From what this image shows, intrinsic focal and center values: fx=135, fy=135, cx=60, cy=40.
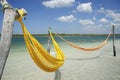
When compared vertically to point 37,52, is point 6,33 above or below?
above

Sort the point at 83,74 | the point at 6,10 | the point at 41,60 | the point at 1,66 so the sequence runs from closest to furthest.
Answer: the point at 1,66 → the point at 6,10 → the point at 41,60 → the point at 83,74

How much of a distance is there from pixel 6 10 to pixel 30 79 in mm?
2625

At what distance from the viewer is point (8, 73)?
15.6 ft

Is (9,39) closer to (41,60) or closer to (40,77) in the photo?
(41,60)

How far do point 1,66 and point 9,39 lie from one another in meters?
0.39

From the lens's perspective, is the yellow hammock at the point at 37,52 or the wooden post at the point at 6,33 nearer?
the wooden post at the point at 6,33

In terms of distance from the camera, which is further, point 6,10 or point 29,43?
point 29,43

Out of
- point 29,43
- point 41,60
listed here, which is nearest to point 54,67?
point 41,60

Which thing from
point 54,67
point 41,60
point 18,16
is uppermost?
point 18,16

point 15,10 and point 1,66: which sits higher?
point 15,10

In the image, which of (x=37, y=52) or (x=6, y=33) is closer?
(x=6, y=33)

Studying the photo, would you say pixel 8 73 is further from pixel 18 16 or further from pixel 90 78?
pixel 18 16

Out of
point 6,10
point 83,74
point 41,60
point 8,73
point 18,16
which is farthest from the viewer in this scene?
point 8,73

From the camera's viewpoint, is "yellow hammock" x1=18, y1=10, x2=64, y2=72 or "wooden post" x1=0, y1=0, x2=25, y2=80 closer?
"wooden post" x1=0, y1=0, x2=25, y2=80
